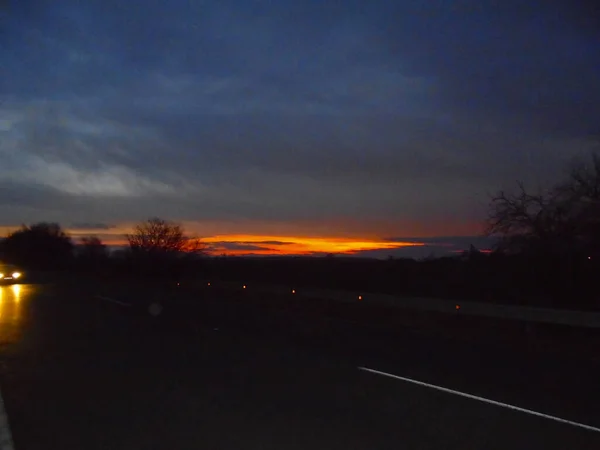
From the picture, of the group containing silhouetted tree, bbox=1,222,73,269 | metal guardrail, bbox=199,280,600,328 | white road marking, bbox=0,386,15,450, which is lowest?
white road marking, bbox=0,386,15,450

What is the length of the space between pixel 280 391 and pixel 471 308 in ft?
33.8

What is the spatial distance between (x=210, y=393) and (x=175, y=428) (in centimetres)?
210

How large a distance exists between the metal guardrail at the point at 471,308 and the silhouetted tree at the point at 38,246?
7629 cm

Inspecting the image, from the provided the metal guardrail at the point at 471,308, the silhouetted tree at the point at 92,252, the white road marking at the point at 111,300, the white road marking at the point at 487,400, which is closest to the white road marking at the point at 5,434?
the white road marking at the point at 487,400

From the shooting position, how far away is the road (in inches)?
308

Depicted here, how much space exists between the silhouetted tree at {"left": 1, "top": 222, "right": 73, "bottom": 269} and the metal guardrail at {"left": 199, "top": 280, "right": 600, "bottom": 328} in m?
76.3

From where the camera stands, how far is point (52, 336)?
17672 mm

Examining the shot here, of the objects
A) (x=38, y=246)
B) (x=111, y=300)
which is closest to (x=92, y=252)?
(x=38, y=246)

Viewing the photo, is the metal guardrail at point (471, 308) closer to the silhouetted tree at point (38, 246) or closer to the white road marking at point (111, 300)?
the white road marking at point (111, 300)

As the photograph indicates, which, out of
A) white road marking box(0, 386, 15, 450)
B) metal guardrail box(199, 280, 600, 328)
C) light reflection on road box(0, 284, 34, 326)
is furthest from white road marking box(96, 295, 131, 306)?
white road marking box(0, 386, 15, 450)

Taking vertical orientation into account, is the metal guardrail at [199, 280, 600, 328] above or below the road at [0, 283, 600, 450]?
above

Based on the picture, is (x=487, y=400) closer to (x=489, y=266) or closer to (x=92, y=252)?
(x=489, y=266)

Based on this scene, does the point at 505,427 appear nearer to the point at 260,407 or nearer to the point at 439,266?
the point at 260,407

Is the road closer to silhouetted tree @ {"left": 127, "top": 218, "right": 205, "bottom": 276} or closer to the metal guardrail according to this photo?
the metal guardrail
